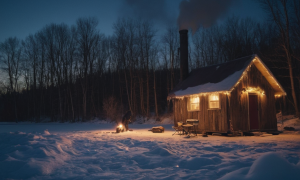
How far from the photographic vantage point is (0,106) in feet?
153

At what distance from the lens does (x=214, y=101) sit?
15.0 meters

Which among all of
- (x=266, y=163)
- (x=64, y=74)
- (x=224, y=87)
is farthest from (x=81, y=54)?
(x=266, y=163)

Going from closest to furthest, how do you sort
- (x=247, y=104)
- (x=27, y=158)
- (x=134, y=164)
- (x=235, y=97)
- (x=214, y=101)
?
(x=134, y=164)
(x=27, y=158)
(x=235, y=97)
(x=247, y=104)
(x=214, y=101)

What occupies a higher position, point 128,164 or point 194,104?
point 194,104

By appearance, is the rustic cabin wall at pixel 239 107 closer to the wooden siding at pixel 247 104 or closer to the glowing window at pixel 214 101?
the wooden siding at pixel 247 104

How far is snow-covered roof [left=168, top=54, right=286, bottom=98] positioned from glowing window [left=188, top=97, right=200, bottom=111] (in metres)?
0.58

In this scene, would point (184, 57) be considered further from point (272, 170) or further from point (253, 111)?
point (272, 170)

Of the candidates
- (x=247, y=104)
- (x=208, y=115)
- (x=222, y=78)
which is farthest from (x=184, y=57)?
(x=247, y=104)

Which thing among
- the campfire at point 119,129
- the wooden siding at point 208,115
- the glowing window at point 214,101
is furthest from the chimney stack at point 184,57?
the campfire at point 119,129

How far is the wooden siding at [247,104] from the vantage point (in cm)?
1431

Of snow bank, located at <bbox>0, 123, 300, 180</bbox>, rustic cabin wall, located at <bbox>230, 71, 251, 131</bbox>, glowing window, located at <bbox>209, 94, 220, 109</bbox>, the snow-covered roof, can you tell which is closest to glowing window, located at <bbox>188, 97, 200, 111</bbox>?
the snow-covered roof

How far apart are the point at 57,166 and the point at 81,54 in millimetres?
32484

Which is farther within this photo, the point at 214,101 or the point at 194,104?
the point at 194,104

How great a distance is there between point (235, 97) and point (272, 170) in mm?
11195
